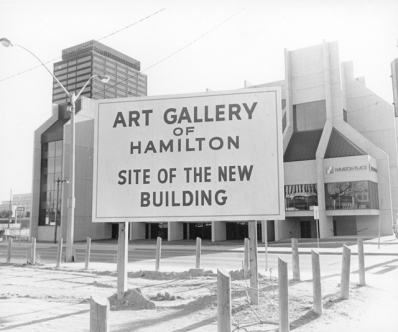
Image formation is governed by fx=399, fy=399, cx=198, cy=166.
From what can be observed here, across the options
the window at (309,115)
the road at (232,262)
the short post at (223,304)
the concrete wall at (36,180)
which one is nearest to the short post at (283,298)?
the short post at (223,304)

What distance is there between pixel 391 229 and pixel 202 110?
35992 mm

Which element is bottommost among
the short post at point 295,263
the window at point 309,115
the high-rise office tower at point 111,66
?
the short post at point 295,263

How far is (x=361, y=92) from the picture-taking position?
139 feet

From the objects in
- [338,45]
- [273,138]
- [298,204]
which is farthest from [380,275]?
[338,45]

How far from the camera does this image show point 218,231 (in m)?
38.0

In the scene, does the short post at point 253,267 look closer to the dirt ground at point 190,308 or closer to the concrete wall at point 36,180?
the dirt ground at point 190,308

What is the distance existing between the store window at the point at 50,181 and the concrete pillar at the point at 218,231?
696 inches

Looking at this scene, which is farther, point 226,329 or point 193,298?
point 193,298

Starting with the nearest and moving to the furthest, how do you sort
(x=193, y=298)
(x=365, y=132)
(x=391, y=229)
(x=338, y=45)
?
(x=193, y=298)
(x=391, y=229)
(x=338, y=45)
(x=365, y=132)

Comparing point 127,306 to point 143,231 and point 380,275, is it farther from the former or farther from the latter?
point 143,231

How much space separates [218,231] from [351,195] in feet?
41.6

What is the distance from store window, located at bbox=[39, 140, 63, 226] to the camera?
44.4m

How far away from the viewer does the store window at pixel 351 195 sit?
36.0m

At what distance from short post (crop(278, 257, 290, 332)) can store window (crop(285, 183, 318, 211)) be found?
32.8 m
